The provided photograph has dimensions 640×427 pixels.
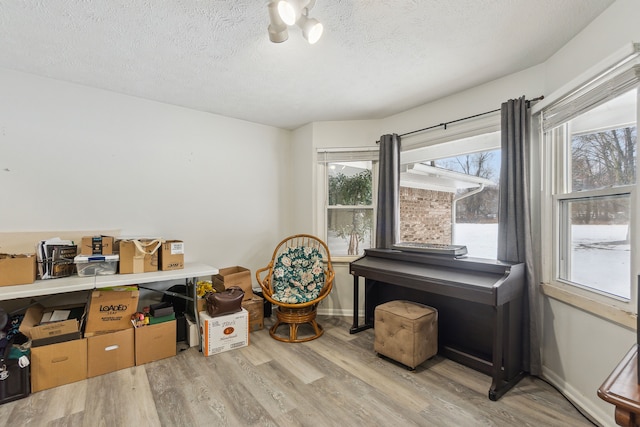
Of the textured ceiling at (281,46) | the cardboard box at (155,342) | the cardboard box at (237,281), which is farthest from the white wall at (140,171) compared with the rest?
the cardboard box at (155,342)

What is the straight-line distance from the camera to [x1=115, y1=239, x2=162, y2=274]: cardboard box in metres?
2.59

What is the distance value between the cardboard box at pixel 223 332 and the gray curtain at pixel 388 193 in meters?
1.66

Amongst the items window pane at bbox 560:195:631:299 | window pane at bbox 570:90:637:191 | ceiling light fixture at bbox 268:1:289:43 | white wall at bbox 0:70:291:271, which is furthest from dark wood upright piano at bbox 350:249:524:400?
ceiling light fixture at bbox 268:1:289:43

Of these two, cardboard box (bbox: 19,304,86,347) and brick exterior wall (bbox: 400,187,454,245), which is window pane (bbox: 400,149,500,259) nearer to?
brick exterior wall (bbox: 400,187,454,245)

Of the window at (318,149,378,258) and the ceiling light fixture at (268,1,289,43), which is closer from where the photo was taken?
the ceiling light fixture at (268,1,289,43)

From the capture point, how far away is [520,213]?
7.74ft

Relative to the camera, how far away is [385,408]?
1.97 meters

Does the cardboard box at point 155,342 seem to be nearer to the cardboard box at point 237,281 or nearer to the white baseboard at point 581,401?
the cardboard box at point 237,281

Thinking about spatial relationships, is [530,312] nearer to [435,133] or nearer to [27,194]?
[435,133]

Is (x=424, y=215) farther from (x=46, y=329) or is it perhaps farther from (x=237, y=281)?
(x=46, y=329)

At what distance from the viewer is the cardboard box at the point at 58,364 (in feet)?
6.98

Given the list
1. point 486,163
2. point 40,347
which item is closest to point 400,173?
point 486,163

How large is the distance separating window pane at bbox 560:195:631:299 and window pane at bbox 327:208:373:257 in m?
1.98

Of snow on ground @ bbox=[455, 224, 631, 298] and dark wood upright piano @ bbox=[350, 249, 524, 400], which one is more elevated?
snow on ground @ bbox=[455, 224, 631, 298]
